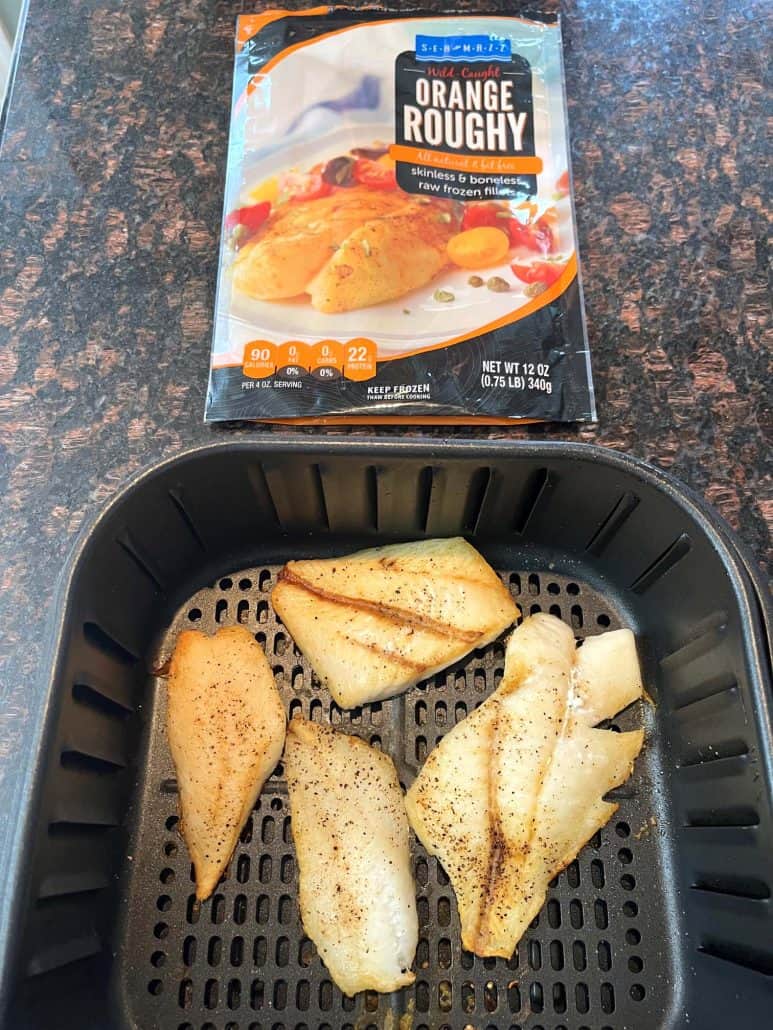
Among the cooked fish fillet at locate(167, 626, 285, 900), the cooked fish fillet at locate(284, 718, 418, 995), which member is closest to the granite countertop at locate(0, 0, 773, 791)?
the cooked fish fillet at locate(167, 626, 285, 900)

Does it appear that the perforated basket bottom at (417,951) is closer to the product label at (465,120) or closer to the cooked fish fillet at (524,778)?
the cooked fish fillet at (524,778)

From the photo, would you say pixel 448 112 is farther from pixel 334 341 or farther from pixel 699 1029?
pixel 699 1029

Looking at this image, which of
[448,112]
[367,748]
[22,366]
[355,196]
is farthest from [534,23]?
[367,748]

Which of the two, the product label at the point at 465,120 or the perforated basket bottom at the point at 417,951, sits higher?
the product label at the point at 465,120

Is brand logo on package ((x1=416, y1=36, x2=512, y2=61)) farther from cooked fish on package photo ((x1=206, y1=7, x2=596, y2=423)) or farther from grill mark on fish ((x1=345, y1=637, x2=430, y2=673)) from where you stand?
grill mark on fish ((x1=345, y1=637, x2=430, y2=673))

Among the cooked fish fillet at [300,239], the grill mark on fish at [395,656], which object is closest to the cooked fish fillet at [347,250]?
the cooked fish fillet at [300,239]

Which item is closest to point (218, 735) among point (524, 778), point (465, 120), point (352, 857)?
point (352, 857)
